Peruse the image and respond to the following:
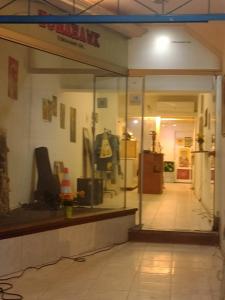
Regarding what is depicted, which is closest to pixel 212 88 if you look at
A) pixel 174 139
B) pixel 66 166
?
pixel 66 166

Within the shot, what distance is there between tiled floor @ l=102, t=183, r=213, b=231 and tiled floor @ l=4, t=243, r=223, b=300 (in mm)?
924

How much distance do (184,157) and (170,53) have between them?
10008 millimetres

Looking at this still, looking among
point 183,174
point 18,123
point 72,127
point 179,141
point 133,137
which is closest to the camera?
point 18,123

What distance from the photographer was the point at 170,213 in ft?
23.9

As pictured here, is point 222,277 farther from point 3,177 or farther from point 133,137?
point 133,137

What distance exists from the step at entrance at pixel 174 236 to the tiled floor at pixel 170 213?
0.27 meters

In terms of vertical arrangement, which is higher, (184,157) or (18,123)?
(18,123)

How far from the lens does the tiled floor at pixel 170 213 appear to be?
5.91m

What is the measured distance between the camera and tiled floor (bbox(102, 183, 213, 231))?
5.91 m

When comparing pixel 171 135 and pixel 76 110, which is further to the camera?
pixel 171 135

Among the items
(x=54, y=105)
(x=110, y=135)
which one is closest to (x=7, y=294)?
(x=54, y=105)

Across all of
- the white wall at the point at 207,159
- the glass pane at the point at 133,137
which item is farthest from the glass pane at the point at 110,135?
the white wall at the point at 207,159

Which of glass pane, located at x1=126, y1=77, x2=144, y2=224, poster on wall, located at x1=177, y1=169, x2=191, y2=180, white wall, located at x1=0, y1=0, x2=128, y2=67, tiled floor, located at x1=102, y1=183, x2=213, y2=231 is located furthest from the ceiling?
poster on wall, located at x1=177, y1=169, x2=191, y2=180

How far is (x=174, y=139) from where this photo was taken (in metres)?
15.7
